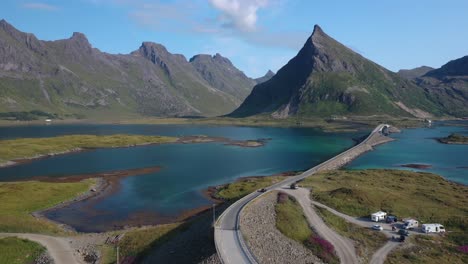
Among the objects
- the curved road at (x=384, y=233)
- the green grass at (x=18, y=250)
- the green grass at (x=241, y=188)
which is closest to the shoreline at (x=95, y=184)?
the green grass at (x=18, y=250)

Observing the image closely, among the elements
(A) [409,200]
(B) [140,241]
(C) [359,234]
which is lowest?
(B) [140,241]

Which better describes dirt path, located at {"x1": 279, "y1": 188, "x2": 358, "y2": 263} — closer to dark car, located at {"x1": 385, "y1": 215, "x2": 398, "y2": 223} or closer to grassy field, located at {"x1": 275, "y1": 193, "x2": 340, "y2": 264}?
grassy field, located at {"x1": 275, "y1": 193, "x2": 340, "y2": 264}

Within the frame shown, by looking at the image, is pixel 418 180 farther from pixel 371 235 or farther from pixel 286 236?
pixel 286 236

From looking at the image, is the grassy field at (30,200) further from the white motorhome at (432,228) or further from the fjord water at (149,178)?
the white motorhome at (432,228)

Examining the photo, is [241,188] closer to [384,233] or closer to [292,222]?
[292,222]

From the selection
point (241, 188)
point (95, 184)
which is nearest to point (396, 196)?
point (241, 188)

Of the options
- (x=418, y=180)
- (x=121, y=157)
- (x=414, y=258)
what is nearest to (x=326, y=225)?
(x=414, y=258)

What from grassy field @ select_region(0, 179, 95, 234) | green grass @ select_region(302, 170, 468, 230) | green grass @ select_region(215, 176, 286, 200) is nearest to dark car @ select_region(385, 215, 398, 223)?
green grass @ select_region(302, 170, 468, 230)
